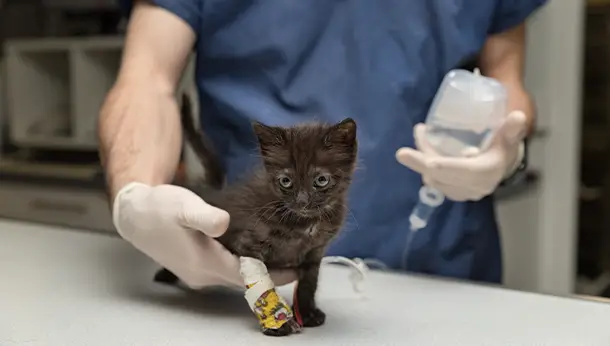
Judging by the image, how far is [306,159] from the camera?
52cm

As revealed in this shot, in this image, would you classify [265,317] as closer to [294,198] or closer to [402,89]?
[294,198]

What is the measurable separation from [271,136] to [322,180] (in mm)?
44

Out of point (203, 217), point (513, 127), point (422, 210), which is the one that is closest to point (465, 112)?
point (513, 127)

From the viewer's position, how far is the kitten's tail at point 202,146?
71 cm

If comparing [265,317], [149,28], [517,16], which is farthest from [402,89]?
[265,317]

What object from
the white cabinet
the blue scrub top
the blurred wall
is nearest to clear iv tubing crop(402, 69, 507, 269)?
the blue scrub top

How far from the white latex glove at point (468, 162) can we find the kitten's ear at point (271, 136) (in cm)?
25

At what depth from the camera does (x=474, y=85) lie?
0.73m

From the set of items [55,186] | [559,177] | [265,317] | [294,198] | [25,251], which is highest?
[294,198]

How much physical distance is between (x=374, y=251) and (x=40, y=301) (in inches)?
14.1

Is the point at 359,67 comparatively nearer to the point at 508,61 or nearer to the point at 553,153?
the point at 508,61

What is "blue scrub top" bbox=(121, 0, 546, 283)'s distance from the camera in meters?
0.89

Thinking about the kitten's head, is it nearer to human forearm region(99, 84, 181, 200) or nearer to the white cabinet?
human forearm region(99, 84, 181, 200)

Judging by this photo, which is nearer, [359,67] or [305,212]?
[305,212]
